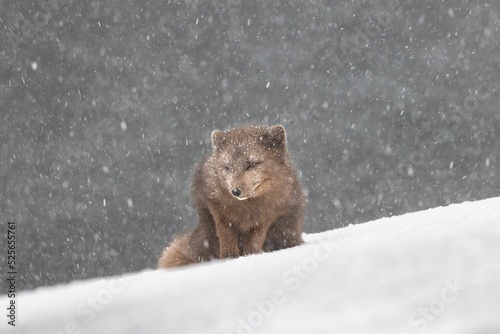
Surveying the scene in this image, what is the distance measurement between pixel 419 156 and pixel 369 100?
2.47m

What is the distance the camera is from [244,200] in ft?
19.6

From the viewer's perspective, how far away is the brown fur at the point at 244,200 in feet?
19.4

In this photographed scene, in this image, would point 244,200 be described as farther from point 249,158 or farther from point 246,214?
point 249,158

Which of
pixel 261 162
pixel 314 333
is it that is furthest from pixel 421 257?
pixel 261 162

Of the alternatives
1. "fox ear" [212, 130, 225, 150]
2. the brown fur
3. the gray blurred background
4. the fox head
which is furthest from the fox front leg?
the gray blurred background

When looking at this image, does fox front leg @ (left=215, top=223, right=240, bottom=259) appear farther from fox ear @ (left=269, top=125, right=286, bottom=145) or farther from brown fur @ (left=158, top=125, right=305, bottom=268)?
fox ear @ (left=269, top=125, right=286, bottom=145)

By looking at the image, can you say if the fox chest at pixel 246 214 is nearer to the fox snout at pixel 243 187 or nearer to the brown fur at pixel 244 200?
the brown fur at pixel 244 200

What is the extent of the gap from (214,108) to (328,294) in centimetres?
2237

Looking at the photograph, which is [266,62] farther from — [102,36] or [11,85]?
[11,85]

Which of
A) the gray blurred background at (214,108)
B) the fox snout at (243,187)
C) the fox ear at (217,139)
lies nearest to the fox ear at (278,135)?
the fox ear at (217,139)

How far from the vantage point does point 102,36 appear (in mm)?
26312

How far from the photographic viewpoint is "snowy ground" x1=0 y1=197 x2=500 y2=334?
10.9 feet

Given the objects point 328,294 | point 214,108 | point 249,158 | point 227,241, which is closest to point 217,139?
point 249,158

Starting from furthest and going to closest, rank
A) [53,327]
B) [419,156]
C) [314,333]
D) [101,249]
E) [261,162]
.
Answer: [419,156] → [101,249] → [261,162] → [53,327] → [314,333]
